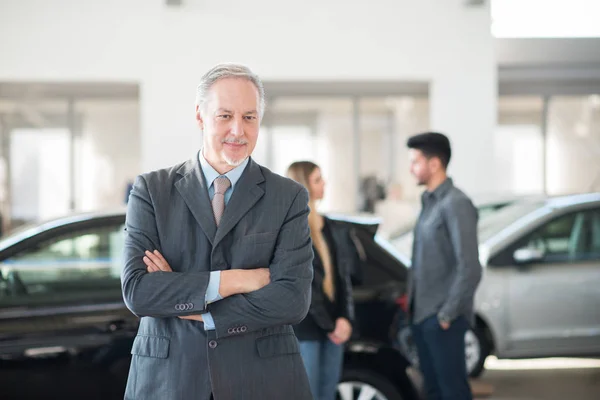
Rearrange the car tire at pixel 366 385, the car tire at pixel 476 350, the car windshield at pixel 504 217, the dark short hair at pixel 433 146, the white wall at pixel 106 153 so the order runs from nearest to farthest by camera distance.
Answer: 1. the car tire at pixel 366 385
2. the dark short hair at pixel 433 146
3. the car tire at pixel 476 350
4. the car windshield at pixel 504 217
5. the white wall at pixel 106 153

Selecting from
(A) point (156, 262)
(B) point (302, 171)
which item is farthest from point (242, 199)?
(B) point (302, 171)

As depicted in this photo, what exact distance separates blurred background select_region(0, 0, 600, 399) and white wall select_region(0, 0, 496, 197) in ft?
0.06

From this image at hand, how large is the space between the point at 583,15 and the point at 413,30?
327cm

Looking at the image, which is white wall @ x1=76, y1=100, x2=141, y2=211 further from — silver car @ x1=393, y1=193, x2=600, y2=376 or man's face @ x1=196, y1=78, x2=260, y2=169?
man's face @ x1=196, y1=78, x2=260, y2=169

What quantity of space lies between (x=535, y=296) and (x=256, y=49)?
598 centimetres

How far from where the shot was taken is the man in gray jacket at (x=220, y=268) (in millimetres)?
2311

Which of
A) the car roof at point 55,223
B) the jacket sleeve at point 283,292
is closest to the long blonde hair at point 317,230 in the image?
the car roof at point 55,223

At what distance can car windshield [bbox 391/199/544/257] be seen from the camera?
7758mm

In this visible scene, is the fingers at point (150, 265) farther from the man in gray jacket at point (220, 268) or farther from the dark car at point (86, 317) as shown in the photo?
the dark car at point (86, 317)

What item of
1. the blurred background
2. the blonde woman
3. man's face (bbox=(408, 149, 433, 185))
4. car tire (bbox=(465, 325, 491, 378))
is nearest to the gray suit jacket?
the blonde woman

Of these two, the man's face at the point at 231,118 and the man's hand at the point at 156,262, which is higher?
the man's face at the point at 231,118

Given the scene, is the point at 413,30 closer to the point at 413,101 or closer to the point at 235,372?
the point at 413,101

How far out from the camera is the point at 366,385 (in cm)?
467

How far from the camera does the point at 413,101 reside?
42.6ft
